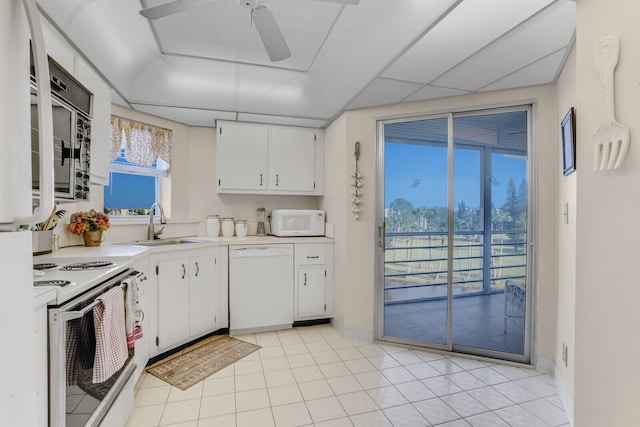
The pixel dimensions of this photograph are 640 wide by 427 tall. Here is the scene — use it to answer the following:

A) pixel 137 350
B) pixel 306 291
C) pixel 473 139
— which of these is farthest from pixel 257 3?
pixel 306 291

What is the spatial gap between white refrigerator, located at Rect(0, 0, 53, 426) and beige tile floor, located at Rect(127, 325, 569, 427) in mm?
1599

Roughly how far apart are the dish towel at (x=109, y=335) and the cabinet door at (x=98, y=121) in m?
0.98

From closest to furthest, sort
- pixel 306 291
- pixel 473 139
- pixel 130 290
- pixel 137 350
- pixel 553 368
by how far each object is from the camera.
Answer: pixel 130 290
pixel 137 350
pixel 553 368
pixel 473 139
pixel 306 291

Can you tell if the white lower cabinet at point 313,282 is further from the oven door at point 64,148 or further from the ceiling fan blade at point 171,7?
the ceiling fan blade at point 171,7

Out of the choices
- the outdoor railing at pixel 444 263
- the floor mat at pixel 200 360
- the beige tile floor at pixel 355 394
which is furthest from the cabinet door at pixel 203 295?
the outdoor railing at pixel 444 263

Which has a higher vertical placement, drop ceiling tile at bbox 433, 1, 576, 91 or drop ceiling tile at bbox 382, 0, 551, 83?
drop ceiling tile at bbox 382, 0, 551, 83

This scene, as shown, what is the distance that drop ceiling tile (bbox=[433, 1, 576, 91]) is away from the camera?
1663 mm

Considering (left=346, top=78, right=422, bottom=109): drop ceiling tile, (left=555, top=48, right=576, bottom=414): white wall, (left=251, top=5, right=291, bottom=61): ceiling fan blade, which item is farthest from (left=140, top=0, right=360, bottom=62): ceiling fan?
(left=555, top=48, right=576, bottom=414): white wall

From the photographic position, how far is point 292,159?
3.78 metres

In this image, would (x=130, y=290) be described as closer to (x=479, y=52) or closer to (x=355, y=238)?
(x=355, y=238)

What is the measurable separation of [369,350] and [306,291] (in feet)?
2.99

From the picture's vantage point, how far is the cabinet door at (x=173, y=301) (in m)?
2.62

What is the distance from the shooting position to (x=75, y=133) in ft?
5.51

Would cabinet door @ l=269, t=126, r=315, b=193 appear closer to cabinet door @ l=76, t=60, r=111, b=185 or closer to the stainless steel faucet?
the stainless steel faucet
